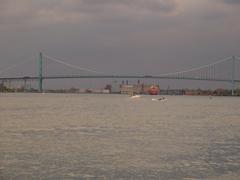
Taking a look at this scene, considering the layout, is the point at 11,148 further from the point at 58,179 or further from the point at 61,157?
the point at 58,179

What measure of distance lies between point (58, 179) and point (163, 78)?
60.0 meters

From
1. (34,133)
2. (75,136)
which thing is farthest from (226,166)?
(34,133)

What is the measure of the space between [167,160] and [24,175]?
3036mm

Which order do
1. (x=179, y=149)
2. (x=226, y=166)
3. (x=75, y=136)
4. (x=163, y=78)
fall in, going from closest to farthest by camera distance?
(x=226, y=166)
(x=179, y=149)
(x=75, y=136)
(x=163, y=78)

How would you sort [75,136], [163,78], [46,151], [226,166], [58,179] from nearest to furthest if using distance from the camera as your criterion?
1. [58,179]
2. [226,166]
3. [46,151]
4. [75,136]
5. [163,78]

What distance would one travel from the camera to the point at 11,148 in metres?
11.7

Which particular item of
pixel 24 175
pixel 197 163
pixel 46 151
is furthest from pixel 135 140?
pixel 24 175

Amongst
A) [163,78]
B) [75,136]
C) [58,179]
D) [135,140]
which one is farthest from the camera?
[163,78]

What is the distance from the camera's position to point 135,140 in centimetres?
1400

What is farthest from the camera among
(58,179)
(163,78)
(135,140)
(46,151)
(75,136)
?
(163,78)

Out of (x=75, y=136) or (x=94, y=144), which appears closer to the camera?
(x=94, y=144)

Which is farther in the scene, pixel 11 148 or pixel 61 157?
pixel 11 148

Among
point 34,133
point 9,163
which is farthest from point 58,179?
point 34,133

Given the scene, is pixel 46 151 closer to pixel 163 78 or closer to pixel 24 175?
pixel 24 175
